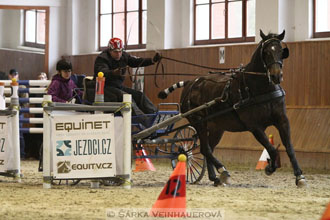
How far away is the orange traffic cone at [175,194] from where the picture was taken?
527 cm

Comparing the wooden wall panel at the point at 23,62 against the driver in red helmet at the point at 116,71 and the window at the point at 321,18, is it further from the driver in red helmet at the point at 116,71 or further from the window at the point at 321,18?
the driver in red helmet at the point at 116,71

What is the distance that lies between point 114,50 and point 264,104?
7.50 ft

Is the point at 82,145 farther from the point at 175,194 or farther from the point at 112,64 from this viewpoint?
the point at 175,194

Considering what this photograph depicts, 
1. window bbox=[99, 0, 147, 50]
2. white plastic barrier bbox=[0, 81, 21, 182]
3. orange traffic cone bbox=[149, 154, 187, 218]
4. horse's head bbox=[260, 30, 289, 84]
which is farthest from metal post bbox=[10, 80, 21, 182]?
window bbox=[99, 0, 147, 50]

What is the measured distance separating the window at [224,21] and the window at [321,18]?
1440 millimetres

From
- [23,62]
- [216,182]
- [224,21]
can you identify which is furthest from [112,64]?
[23,62]

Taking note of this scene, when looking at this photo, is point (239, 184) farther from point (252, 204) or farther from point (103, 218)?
point (103, 218)

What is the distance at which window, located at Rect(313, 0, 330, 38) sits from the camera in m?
13.1

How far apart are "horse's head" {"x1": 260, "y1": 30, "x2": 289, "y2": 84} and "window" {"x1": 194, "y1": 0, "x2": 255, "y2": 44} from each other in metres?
5.68

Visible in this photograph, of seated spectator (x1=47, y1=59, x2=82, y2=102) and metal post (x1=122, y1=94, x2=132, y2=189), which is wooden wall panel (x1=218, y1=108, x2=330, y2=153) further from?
metal post (x1=122, y1=94, x2=132, y2=189)

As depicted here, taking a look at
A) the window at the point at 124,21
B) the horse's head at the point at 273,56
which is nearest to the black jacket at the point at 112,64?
the horse's head at the point at 273,56

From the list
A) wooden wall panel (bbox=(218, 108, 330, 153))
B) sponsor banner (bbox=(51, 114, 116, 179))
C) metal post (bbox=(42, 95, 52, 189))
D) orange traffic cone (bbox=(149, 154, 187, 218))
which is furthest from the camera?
wooden wall panel (bbox=(218, 108, 330, 153))

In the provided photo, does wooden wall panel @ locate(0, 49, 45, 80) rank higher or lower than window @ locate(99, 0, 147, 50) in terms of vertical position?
lower

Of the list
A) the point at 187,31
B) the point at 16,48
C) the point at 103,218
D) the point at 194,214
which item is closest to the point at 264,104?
the point at 194,214
